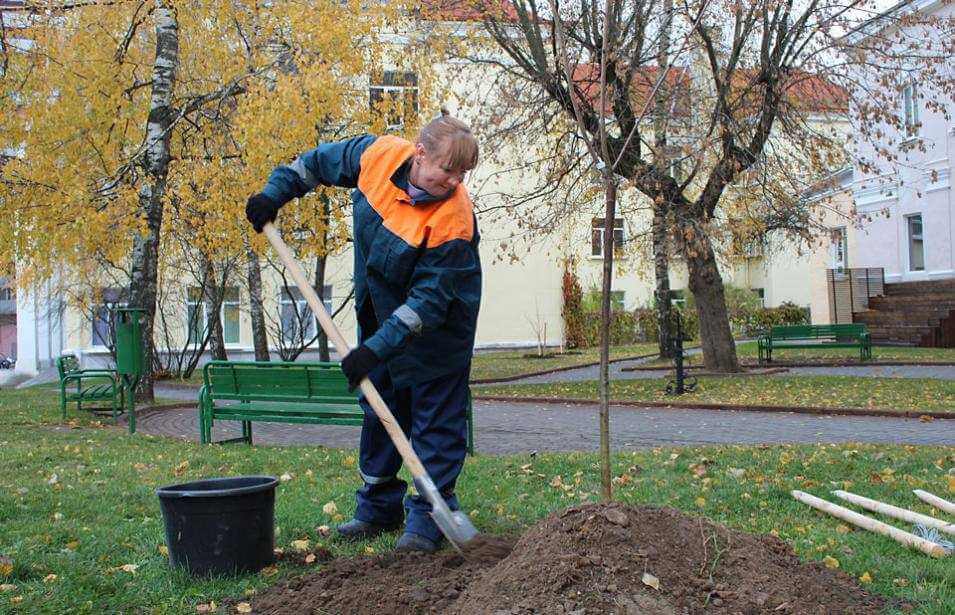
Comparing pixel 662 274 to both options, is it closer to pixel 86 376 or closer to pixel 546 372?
pixel 546 372

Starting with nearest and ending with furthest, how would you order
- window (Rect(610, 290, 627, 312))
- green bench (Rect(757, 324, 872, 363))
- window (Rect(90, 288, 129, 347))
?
1. green bench (Rect(757, 324, 872, 363))
2. window (Rect(90, 288, 129, 347))
3. window (Rect(610, 290, 627, 312))

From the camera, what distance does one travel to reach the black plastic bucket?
3.73 meters

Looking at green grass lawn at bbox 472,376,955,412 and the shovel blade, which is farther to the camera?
green grass lawn at bbox 472,376,955,412

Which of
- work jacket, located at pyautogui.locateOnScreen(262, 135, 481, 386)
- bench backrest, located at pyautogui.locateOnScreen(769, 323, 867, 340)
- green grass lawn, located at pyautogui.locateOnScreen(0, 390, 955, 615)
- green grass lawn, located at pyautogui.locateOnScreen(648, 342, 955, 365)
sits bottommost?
green grass lawn, located at pyautogui.locateOnScreen(0, 390, 955, 615)

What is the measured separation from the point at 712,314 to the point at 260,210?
44.2ft

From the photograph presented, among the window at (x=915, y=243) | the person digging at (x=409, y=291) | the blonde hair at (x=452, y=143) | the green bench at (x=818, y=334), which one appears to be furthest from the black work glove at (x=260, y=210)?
the window at (x=915, y=243)

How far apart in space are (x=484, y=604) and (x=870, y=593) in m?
1.48

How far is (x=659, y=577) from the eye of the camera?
2992mm

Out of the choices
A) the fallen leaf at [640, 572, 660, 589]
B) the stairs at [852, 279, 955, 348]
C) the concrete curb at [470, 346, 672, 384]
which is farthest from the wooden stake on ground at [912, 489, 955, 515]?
the stairs at [852, 279, 955, 348]

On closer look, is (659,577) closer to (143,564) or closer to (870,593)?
(870,593)

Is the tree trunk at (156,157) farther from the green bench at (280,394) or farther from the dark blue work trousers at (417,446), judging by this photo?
the dark blue work trousers at (417,446)

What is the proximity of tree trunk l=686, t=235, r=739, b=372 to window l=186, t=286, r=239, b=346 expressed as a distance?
10489 millimetres

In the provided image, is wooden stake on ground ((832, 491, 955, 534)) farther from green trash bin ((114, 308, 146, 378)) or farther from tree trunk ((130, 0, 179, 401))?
tree trunk ((130, 0, 179, 401))

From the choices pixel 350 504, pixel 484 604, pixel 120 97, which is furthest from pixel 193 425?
pixel 484 604
